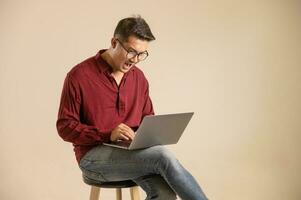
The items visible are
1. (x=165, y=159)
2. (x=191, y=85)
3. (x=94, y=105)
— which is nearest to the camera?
(x=165, y=159)

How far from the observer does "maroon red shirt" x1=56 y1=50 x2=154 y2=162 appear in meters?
1.71

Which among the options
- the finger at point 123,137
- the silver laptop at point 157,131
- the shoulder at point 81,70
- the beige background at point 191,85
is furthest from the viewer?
the beige background at point 191,85

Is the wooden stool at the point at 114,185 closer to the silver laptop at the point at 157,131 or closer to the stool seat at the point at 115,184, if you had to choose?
the stool seat at the point at 115,184

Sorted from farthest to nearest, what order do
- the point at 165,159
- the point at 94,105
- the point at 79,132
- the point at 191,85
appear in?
the point at 191,85 → the point at 94,105 → the point at 79,132 → the point at 165,159

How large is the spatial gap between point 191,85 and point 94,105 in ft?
3.10

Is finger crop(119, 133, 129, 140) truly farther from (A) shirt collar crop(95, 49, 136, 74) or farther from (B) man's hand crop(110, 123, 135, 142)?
(A) shirt collar crop(95, 49, 136, 74)

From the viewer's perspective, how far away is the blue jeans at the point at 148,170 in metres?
1.57

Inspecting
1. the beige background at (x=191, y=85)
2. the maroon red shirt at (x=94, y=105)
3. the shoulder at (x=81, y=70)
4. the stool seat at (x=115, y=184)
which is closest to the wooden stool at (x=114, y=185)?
the stool seat at (x=115, y=184)

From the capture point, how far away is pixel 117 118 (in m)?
1.85

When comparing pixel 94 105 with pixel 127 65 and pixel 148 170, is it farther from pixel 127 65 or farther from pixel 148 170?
pixel 148 170

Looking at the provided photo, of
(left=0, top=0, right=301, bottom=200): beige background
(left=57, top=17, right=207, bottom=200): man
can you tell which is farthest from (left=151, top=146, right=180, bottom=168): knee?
(left=0, top=0, right=301, bottom=200): beige background

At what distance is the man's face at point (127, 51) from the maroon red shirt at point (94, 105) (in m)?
0.06

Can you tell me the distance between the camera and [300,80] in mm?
2738

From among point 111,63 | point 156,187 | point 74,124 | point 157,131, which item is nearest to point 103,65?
point 111,63
